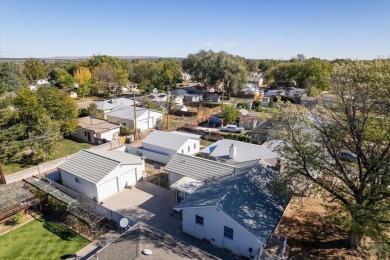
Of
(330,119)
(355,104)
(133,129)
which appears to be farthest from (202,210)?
(133,129)

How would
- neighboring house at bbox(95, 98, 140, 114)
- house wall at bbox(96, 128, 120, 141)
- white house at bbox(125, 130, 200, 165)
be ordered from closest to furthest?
white house at bbox(125, 130, 200, 165) → house wall at bbox(96, 128, 120, 141) → neighboring house at bbox(95, 98, 140, 114)

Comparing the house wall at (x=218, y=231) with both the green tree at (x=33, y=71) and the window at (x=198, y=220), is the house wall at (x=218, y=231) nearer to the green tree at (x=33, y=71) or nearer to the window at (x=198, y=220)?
the window at (x=198, y=220)

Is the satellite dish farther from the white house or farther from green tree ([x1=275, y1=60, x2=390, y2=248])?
the white house

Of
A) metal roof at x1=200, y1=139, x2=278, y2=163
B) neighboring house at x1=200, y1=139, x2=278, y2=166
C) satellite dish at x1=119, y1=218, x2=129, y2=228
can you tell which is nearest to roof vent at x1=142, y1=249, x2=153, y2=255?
satellite dish at x1=119, y1=218, x2=129, y2=228

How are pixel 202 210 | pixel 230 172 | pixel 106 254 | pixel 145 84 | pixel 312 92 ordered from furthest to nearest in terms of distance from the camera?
1. pixel 145 84
2. pixel 312 92
3. pixel 230 172
4. pixel 202 210
5. pixel 106 254

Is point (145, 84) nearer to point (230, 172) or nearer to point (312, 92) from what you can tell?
point (312, 92)

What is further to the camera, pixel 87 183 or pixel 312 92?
pixel 312 92
